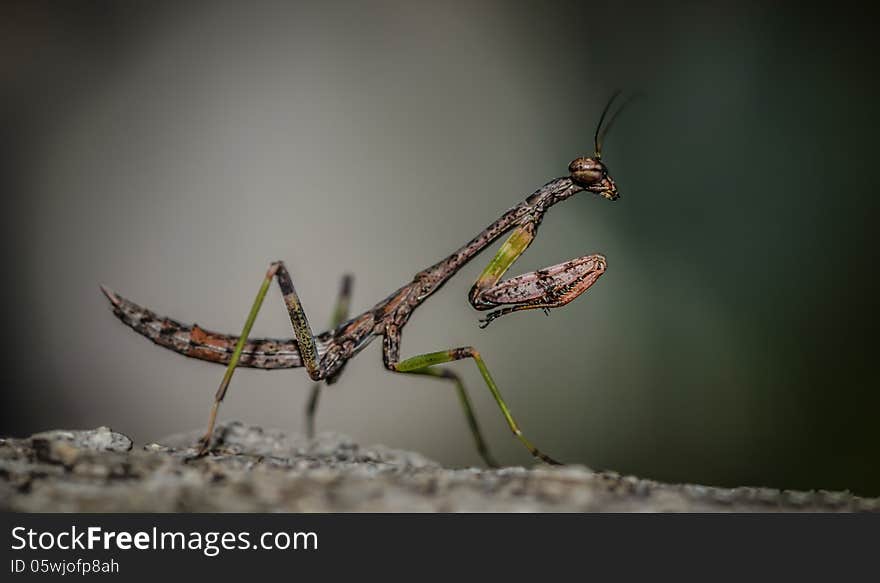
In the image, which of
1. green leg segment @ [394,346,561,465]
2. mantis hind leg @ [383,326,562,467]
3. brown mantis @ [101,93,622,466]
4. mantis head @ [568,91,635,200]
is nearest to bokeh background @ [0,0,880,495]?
brown mantis @ [101,93,622,466]

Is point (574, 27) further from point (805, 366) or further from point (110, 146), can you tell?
point (110, 146)

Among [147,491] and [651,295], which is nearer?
[147,491]

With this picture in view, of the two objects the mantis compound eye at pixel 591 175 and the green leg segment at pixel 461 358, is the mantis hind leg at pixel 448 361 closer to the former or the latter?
the green leg segment at pixel 461 358

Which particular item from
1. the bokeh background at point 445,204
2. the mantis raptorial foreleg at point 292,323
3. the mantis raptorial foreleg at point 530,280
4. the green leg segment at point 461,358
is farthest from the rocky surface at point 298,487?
the bokeh background at point 445,204

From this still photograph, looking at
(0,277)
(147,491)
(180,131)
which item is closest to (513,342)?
(180,131)

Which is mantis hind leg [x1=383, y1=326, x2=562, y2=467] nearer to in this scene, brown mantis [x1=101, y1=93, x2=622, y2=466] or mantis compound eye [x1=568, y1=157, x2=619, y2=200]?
brown mantis [x1=101, y1=93, x2=622, y2=466]

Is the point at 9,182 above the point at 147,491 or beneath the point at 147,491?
above

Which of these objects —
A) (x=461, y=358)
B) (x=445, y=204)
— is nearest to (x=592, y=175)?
(x=461, y=358)
